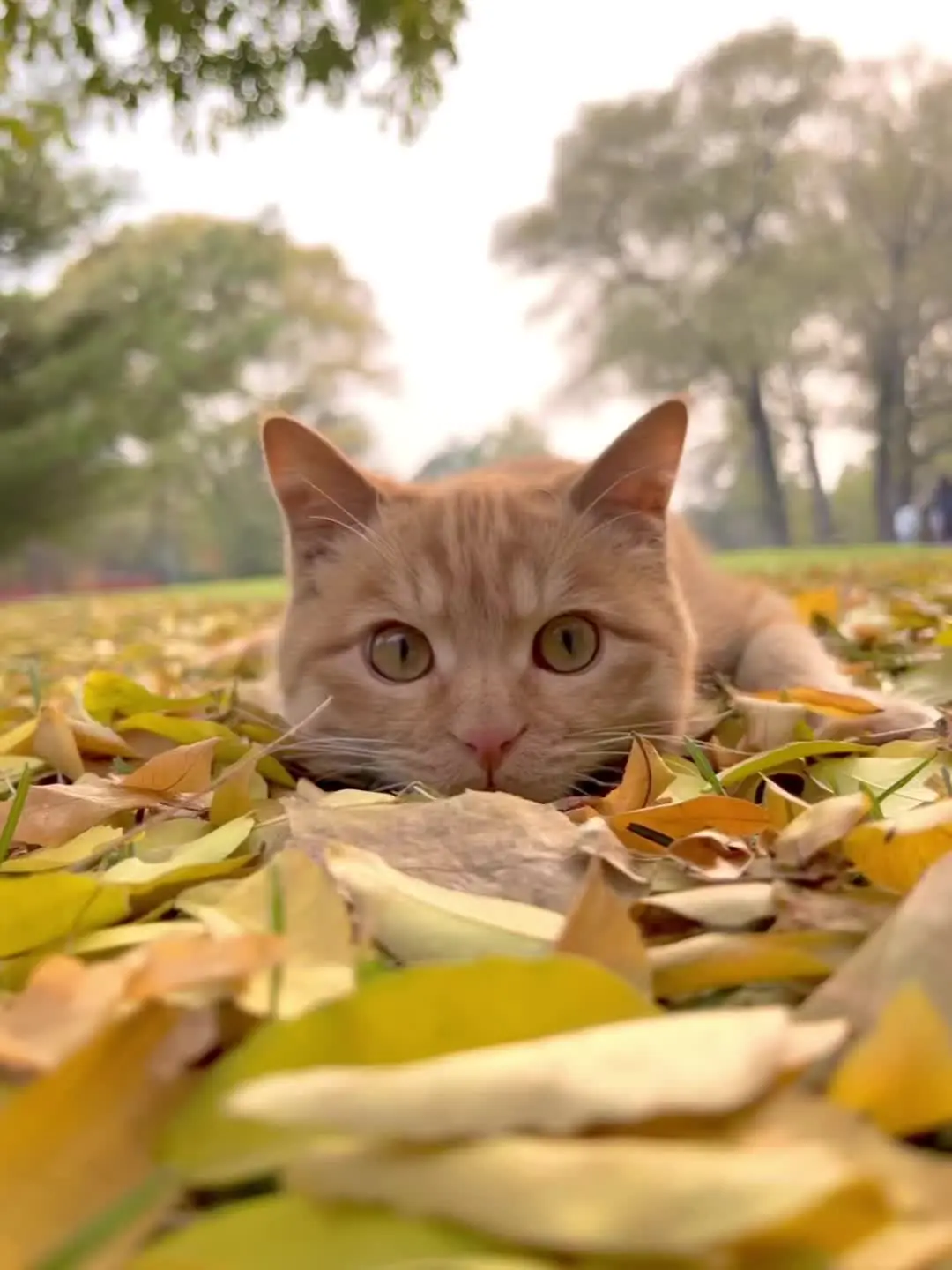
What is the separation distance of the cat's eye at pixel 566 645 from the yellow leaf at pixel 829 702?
0.21 meters

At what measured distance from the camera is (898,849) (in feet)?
1.99

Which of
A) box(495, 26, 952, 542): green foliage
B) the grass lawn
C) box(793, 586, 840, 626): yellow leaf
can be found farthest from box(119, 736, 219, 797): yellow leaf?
box(495, 26, 952, 542): green foliage

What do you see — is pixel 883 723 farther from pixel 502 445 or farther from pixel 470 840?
pixel 502 445

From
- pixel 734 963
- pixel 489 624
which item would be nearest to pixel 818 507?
pixel 489 624

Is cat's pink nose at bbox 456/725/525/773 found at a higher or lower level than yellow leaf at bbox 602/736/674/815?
higher

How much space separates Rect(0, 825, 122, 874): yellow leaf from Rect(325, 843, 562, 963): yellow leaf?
26 centimetres

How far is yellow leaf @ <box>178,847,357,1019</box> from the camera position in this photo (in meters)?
0.49

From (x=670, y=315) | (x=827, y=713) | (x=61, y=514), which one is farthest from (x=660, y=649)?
(x=61, y=514)

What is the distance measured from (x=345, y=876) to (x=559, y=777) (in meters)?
0.46

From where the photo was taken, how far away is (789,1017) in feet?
1.56

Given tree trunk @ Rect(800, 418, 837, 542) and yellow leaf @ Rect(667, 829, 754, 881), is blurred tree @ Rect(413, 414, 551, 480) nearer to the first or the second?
tree trunk @ Rect(800, 418, 837, 542)

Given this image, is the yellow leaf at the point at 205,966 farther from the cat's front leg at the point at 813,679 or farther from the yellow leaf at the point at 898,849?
the cat's front leg at the point at 813,679

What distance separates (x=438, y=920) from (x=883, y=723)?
0.68 m

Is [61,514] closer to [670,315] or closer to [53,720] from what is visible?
[670,315]
